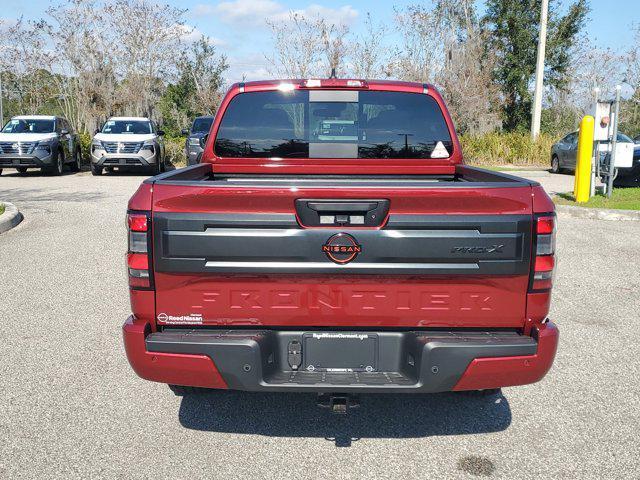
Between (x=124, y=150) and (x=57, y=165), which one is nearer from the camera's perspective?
(x=124, y=150)

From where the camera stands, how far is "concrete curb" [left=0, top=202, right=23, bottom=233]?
33.3ft

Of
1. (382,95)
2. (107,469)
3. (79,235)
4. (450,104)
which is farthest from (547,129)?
(107,469)

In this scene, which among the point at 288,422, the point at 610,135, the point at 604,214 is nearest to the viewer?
the point at 288,422

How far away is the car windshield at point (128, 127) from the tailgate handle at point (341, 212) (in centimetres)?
1816

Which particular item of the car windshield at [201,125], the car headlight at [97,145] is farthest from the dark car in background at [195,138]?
the car headlight at [97,145]

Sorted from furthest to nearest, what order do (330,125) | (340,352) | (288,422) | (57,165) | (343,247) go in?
(57,165), (330,125), (288,422), (340,352), (343,247)

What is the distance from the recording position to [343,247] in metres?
2.92

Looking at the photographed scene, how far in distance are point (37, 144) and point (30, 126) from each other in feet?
4.65

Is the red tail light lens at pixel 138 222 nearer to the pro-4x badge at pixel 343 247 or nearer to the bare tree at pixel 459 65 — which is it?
the pro-4x badge at pixel 343 247

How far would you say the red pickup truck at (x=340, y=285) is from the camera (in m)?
2.90

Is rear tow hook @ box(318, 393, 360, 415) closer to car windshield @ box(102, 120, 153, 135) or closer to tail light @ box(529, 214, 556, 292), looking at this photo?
tail light @ box(529, 214, 556, 292)

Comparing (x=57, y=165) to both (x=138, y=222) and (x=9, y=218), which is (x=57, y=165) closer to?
(x=9, y=218)

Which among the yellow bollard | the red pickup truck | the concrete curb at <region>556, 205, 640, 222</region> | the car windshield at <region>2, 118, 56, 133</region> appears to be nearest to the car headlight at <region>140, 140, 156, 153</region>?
the car windshield at <region>2, 118, 56, 133</region>

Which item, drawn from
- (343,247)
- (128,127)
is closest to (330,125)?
(343,247)
